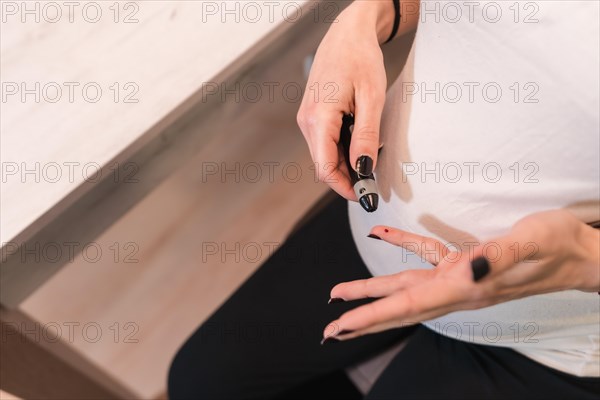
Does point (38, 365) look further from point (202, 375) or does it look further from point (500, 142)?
point (500, 142)

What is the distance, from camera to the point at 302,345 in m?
0.63

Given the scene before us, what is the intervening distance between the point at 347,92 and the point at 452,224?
16cm

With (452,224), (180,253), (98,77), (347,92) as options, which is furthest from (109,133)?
(180,253)

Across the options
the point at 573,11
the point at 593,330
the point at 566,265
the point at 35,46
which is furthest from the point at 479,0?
the point at 35,46

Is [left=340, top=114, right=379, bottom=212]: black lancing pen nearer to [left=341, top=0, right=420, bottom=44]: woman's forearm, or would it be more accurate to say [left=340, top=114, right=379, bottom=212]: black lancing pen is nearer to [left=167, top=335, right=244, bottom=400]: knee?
[left=341, top=0, right=420, bottom=44]: woman's forearm

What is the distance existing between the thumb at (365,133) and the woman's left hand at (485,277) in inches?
3.4

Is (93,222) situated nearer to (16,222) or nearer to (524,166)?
A: (16,222)

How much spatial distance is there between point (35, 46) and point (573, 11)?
507 mm

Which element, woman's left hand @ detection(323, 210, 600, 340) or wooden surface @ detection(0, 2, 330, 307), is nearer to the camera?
A: woman's left hand @ detection(323, 210, 600, 340)

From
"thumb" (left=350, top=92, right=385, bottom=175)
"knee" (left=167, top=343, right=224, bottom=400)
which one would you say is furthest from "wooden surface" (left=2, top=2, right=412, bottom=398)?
"thumb" (left=350, top=92, right=385, bottom=175)

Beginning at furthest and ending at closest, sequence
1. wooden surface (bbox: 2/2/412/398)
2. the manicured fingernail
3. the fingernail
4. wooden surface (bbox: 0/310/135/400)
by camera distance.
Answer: wooden surface (bbox: 2/2/412/398) < wooden surface (bbox: 0/310/135/400) < the fingernail < the manicured fingernail

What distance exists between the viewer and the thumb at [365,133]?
0.45 metres

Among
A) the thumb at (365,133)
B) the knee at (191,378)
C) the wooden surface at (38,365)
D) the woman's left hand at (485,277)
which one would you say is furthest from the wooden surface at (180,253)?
the woman's left hand at (485,277)

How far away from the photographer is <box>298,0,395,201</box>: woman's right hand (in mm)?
463
